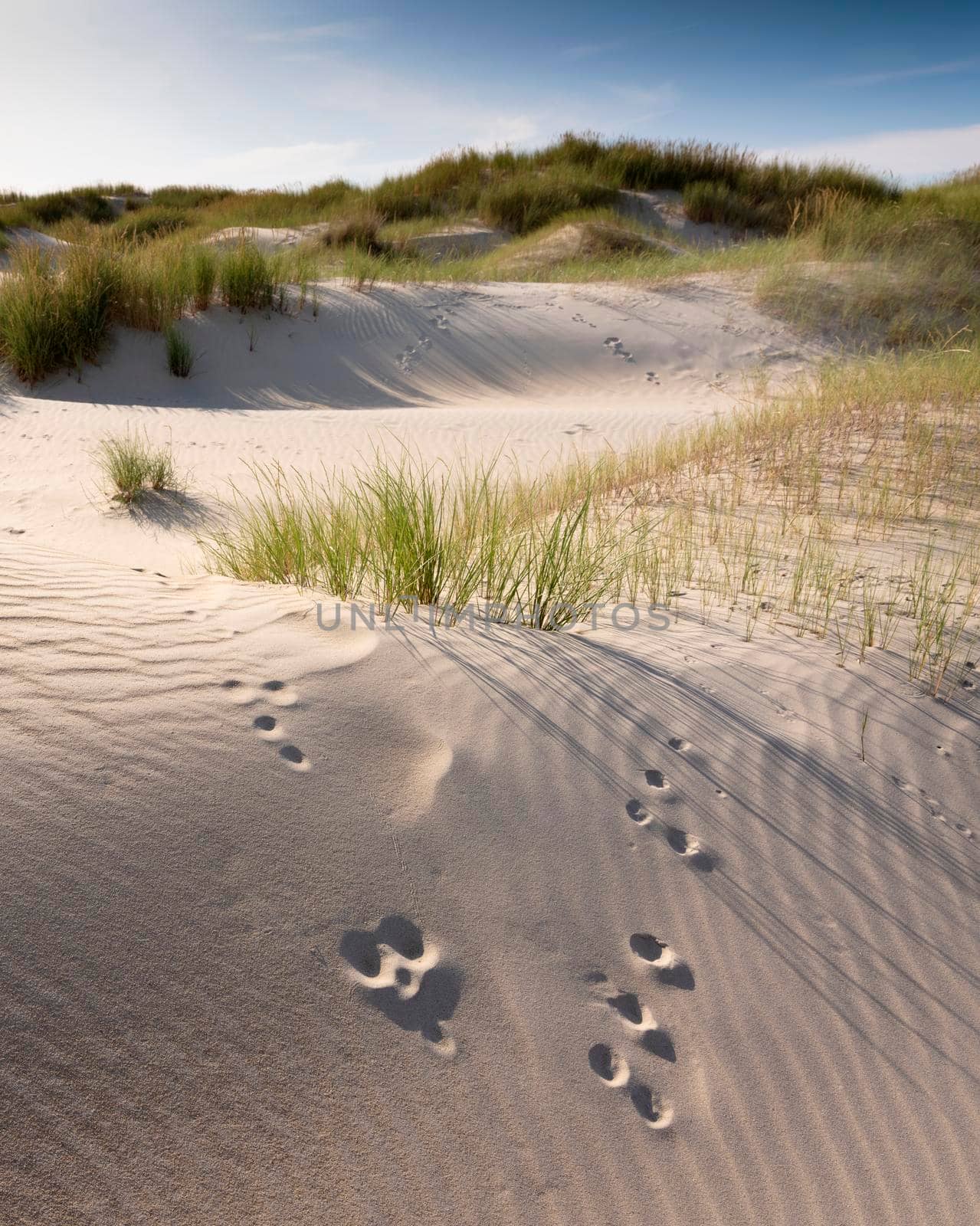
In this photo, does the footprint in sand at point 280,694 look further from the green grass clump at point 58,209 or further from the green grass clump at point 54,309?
the green grass clump at point 58,209

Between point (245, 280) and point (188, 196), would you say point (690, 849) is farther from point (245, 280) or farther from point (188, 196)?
point (188, 196)

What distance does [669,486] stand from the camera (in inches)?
211

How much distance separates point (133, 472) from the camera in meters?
5.68

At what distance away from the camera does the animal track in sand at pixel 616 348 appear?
10.8m

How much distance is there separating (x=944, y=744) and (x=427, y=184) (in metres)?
19.0

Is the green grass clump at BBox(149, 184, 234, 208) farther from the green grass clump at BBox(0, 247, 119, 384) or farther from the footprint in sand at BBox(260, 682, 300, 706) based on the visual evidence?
the footprint in sand at BBox(260, 682, 300, 706)

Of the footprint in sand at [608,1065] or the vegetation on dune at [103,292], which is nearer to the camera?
the footprint in sand at [608,1065]

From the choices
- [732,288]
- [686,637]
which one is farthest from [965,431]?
[732,288]

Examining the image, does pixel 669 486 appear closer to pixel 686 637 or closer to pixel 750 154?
pixel 686 637

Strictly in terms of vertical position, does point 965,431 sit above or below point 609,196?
below

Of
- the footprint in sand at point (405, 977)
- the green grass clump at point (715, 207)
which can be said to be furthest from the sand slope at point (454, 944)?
the green grass clump at point (715, 207)

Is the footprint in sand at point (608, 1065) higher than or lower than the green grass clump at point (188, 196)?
lower

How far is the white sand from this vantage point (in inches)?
53.6

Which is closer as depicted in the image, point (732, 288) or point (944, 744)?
point (944, 744)
